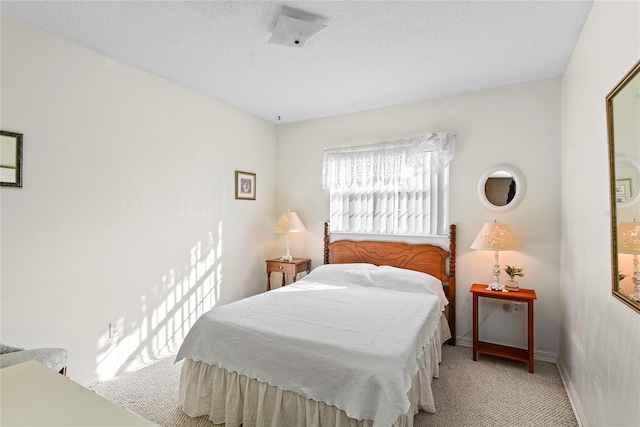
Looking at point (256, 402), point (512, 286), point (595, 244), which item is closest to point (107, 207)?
point (256, 402)

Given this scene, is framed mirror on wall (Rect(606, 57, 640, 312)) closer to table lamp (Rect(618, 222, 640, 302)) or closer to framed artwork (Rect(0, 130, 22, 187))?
table lamp (Rect(618, 222, 640, 302))

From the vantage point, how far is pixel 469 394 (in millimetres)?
2367

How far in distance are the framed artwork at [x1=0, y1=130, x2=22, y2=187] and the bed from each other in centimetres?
152

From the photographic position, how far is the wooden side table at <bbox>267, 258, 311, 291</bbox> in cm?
387

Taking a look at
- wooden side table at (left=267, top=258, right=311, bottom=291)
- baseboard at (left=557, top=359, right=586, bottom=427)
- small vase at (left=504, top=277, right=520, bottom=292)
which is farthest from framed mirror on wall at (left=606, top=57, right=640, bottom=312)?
wooden side table at (left=267, top=258, right=311, bottom=291)

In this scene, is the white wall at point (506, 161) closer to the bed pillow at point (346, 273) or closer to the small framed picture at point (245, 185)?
the bed pillow at point (346, 273)

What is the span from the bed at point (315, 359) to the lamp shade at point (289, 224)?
3.77ft

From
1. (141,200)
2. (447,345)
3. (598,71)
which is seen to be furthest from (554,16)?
(141,200)

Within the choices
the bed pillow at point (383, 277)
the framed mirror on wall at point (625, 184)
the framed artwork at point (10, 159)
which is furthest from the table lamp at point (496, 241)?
the framed artwork at point (10, 159)

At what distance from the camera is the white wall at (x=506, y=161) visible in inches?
114

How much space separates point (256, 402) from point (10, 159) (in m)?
2.21

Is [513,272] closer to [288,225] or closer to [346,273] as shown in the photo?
[346,273]

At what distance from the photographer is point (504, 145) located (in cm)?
310

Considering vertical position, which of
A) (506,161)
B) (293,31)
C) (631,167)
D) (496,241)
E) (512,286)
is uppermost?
(293,31)
